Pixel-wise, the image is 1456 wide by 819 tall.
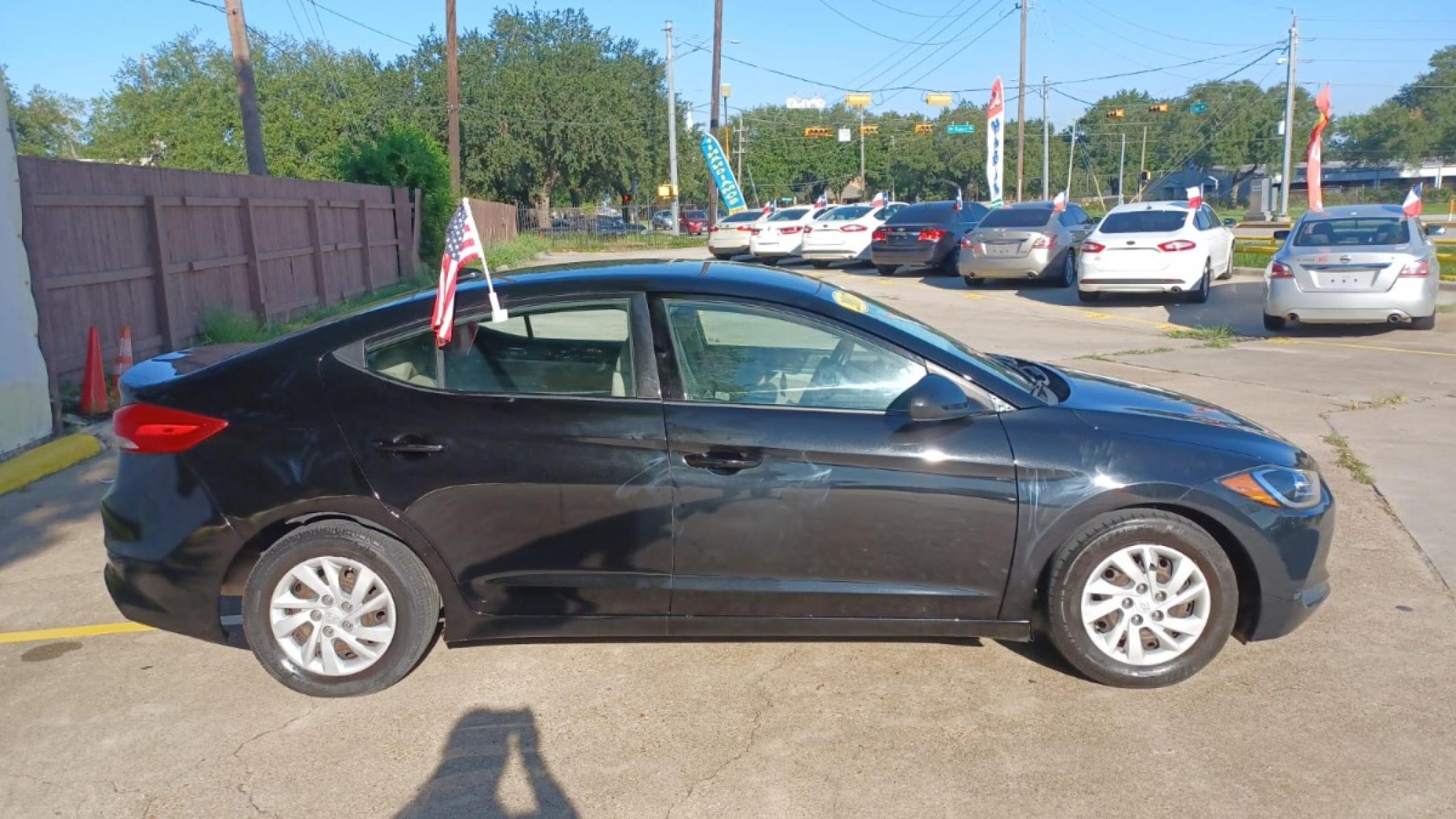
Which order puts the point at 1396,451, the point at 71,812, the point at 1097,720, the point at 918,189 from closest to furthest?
the point at 71,812, the point at 1097,720, the point at 1396,451, the point at 918,189

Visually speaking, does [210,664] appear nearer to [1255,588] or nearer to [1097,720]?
[1097,720]

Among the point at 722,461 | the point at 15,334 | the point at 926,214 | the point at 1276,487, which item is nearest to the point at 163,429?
the point at 722,461

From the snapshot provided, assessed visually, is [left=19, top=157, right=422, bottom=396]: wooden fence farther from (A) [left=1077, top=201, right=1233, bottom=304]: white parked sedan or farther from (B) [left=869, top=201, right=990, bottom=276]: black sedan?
(A) [left=1077, top=201, right=1233, bottom=304]: white parked sedan

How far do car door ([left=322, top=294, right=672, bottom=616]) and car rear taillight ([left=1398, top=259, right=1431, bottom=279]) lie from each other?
11.9 meters

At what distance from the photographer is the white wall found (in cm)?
798

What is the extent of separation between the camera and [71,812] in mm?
3523

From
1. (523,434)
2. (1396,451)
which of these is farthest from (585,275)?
(1396,451)

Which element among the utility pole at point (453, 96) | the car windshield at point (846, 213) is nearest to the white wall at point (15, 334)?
the car windshield at point (846, 213)

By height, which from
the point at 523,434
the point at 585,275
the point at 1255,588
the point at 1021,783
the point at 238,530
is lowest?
the point at 1021,783

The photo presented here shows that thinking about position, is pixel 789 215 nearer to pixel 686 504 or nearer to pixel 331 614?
pixel 686 504

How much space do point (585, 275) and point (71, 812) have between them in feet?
8.21

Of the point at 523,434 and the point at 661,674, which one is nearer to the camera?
the point at 523,434

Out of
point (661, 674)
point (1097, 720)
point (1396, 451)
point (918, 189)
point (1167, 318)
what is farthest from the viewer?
point (918, 189)

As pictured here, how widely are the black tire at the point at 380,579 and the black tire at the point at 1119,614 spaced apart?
232 cm
